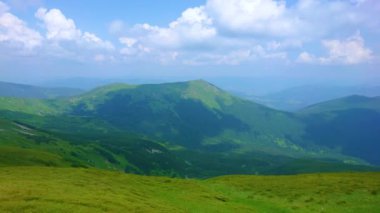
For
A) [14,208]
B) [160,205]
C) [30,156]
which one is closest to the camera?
[14,208]

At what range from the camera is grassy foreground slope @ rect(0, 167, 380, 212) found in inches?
1640

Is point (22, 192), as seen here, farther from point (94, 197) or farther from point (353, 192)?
point (353, 192)

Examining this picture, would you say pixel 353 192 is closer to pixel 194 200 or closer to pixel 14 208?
pixel 194 200

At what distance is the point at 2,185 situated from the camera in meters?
48.2

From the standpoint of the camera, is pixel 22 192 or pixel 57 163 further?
pixel 57 163

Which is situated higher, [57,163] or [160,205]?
[160,205]

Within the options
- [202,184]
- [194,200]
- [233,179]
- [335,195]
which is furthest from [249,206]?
[233,179]

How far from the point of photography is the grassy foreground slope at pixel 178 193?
41656mm

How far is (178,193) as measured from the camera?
200 feet

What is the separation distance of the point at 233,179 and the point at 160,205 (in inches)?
1413

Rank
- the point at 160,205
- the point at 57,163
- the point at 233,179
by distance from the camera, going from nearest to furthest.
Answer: the point at 160,205
the point at 233,179
the point at 57,163

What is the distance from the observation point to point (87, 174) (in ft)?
237

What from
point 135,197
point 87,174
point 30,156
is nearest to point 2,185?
point 135,197

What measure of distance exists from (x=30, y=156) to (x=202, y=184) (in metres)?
88.1
